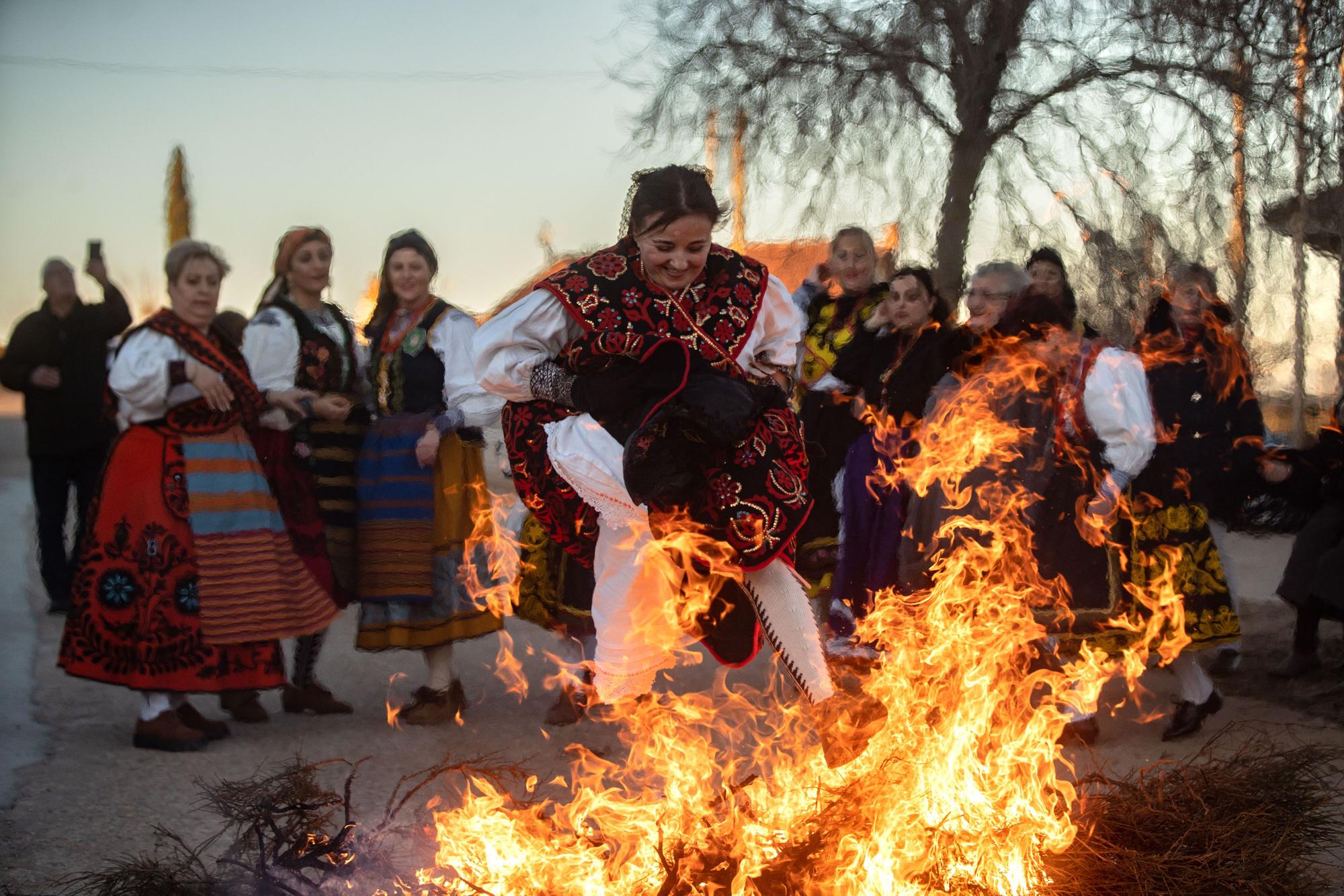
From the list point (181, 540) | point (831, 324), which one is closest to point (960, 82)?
point (831, 324)

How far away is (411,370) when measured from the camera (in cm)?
511

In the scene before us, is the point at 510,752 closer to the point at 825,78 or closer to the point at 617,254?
the point at 617,254

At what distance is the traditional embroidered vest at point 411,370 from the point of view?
5.11 m

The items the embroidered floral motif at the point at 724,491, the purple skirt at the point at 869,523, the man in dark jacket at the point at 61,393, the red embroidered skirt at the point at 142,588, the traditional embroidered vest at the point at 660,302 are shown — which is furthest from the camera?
the man in dark jacket at the point at 61,393

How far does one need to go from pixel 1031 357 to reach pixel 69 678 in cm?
464

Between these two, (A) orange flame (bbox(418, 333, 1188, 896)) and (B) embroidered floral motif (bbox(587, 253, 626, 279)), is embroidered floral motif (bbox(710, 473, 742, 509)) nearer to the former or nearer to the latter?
(A) orange flame (bbox(418, 333, 1188, 896))

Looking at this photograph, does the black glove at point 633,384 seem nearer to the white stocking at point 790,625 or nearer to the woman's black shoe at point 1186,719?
the white stocking at point 790,625

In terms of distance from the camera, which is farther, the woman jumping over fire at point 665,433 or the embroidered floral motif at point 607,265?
the embroidered floral motif at point 607,265

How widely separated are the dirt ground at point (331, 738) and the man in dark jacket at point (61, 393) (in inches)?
25.3

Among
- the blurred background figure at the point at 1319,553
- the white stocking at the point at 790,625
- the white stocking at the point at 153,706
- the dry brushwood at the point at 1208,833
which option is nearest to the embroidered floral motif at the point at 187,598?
the white stocking at the point at 153,706

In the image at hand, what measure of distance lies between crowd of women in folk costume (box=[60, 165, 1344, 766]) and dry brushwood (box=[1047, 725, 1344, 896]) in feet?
1.90

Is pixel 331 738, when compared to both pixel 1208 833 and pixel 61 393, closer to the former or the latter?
pixel 61 393

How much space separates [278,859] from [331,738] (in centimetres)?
199

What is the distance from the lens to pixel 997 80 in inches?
282
